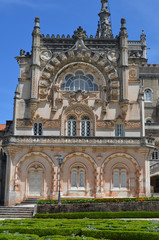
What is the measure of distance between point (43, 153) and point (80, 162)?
4.07 metres

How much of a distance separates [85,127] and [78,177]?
5.76 m

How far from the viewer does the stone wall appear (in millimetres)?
27625

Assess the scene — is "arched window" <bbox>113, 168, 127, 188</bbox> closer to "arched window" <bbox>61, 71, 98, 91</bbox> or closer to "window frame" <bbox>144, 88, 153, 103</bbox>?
"arched window" <bbox>61, 71, 98, 91</bbox>

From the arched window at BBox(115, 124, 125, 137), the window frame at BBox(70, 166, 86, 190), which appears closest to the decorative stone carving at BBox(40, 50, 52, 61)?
the arched window at BBox(115, 124, 125, 137)

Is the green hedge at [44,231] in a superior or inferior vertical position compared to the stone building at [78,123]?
inferior

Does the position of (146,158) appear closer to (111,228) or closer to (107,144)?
(107,144)

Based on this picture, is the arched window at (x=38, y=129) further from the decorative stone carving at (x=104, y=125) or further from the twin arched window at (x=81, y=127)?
the decorative stone carving at (x=104, y=125)

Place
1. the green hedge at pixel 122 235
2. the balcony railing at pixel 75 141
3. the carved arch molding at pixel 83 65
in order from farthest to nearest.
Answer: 1. the carved arch molding at pixel 83 65
2. the balcony railing at pixel 75 141
3. the green hedge at pixel 122 235

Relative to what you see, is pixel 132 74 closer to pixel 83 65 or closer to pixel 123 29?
pixel 123 29

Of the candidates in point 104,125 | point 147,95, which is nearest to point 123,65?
point 104,125

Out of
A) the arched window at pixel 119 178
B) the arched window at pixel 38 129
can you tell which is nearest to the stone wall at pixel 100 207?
the arched window at pixel 119 178

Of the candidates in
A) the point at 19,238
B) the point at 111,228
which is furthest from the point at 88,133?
the point at 19,238

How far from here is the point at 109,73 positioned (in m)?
39.3

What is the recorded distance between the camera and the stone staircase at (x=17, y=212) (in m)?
28.5
